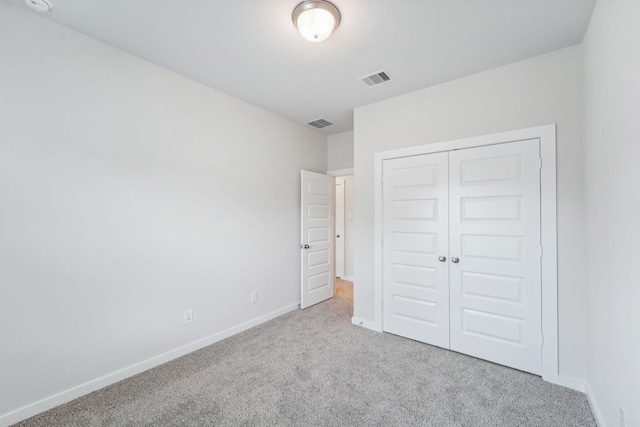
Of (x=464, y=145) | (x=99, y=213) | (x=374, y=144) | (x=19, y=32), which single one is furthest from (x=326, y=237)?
(x=19, y=32)

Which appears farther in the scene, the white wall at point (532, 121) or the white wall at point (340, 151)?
the white wall at point (340, 151)

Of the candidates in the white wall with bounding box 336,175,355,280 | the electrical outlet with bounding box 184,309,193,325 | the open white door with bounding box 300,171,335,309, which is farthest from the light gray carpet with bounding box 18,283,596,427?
the white wall with bounding box 336,175,355,280

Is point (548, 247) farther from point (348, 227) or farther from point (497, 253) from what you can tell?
point (348, 227)

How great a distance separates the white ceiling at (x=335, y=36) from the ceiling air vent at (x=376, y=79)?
0.22 feet

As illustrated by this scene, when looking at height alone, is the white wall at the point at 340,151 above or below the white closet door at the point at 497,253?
above

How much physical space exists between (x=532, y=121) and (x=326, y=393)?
275cm

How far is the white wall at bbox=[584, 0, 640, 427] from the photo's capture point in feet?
3.94

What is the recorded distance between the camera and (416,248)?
9.34ft

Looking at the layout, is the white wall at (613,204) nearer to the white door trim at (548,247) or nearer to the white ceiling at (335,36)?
the white door trim at (548,247)

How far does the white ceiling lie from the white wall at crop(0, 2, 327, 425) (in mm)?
300

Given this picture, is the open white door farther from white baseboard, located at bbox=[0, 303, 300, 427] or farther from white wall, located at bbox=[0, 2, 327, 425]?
white baseboard, located at bbox=[0, 303, 300, 427]

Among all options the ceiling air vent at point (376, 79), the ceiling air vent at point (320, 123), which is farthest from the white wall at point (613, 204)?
the ceiling air vent at point (320, 123)

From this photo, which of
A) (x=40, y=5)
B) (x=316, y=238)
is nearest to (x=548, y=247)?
(x=316, y=238)

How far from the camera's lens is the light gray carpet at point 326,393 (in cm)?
175
